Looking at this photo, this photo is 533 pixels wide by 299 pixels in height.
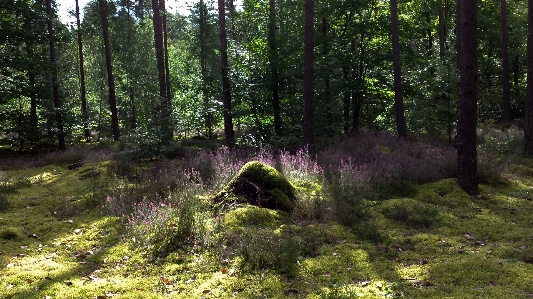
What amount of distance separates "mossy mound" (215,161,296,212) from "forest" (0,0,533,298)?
0.03m

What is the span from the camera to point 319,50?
17.5 m

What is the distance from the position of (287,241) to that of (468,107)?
5630mm

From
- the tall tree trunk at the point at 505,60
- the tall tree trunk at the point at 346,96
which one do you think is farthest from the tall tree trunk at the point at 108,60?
the tall tree trunk at the point at 505,60

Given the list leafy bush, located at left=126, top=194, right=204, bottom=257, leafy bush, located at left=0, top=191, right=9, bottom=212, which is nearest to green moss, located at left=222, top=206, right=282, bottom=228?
leafy bush, located at left=126, top=194, right=204, bottom=257

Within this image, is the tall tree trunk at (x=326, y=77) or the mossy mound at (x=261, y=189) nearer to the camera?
the mossy mound at (x=261, y=189)

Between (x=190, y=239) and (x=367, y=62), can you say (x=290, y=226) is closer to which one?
(x=190, y=239)

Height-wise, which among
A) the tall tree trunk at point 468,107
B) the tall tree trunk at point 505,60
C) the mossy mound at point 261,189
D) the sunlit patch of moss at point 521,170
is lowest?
the sunlit patch of moss at point 521,170

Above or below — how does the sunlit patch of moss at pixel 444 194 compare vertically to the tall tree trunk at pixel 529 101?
below

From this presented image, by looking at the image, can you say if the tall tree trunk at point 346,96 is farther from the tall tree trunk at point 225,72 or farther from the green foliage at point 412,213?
the green foliage at point 412,213

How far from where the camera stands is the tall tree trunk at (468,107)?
780 centimetres

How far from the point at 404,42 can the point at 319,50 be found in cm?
491

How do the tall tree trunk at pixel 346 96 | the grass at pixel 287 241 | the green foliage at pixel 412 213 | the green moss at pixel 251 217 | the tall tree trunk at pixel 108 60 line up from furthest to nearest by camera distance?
1. the tall tree trunk at pixel 108 60
2. the tall tree trunk at pixel 346 96
3. the green foliage at pixel 412 213
4. the green moss at pixel 251 217
5. the grass at pixel 287 241

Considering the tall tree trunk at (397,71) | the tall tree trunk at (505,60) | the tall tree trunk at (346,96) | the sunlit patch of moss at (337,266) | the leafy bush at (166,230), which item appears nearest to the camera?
the sunlit patch of moss at (337,266)

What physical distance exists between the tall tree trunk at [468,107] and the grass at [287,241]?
15.0 inches
